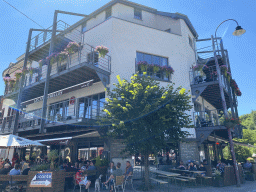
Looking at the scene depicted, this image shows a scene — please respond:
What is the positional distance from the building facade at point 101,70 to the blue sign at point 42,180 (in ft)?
11.1

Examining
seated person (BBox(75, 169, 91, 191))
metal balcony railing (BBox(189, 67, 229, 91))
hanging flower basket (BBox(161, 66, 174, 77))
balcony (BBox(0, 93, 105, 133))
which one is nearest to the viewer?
seated person (BBox(75, 169, 91, 191))

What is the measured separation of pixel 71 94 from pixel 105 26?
591cm

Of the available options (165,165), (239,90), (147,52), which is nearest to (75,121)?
(165,165)

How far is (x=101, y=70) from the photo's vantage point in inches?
500

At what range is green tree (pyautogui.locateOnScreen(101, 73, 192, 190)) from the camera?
8.88m

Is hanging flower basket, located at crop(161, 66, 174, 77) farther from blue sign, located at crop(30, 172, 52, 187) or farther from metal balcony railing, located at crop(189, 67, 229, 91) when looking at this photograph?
blue sign, located at crop(30, 172, 52, 187)

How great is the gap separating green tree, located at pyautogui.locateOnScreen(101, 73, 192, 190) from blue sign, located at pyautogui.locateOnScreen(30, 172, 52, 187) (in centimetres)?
315

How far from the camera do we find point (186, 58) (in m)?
16.2

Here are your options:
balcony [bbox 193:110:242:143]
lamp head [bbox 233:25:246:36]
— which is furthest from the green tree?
lamp head [bbox 233:25:246:36]

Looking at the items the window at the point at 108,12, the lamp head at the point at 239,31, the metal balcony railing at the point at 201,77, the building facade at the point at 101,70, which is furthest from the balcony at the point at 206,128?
the window at the point at 108,12

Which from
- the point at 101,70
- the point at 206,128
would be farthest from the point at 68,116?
the point at 206,128

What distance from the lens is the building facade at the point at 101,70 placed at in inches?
511

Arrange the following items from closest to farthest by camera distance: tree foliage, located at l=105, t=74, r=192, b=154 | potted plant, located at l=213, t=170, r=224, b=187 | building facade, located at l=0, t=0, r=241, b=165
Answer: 1. tree foliage, located at l=105, t=74, r=192, b=154
2. potted plant, located at l=213, t=170, r=224, b=187
3. building facade, located at l=0, t=0, r=241, b=165

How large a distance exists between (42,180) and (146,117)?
16.7 ft
